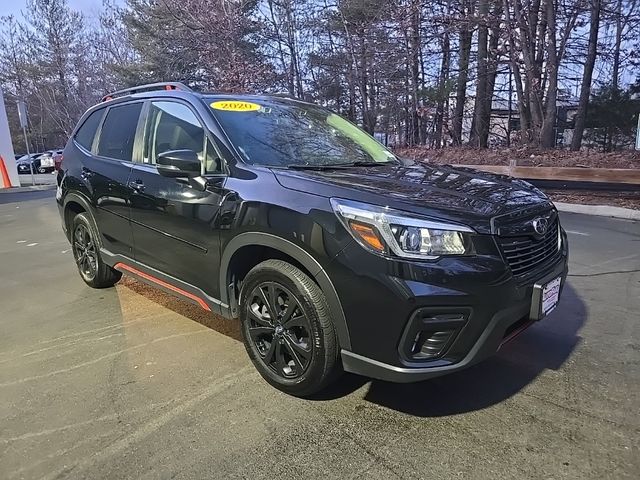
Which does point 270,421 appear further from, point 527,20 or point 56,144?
point 56,144

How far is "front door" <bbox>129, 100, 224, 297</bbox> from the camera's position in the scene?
3.15 m

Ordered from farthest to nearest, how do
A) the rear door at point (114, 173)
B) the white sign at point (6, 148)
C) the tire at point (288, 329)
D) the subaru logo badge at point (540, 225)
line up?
the white sign at point (6, 148), the rear door at point (114, 173), the subaru logo badge at point (540, 225), the tire at point (288, 329)

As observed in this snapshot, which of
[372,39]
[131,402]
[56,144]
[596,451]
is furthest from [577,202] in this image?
[56,144]

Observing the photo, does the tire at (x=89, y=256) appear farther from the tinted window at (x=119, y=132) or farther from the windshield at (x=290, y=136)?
the windshield at (x=290, y=136)

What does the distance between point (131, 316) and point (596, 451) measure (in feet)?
11.4

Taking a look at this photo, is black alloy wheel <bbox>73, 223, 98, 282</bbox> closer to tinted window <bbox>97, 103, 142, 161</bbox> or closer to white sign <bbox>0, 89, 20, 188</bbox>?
tinted window <bbox>97, 103, 142, 161</bbox>

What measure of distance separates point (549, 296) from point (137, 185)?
9.46 ft

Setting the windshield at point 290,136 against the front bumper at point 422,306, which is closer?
the front bumper at point 422,306

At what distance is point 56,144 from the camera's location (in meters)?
48.3

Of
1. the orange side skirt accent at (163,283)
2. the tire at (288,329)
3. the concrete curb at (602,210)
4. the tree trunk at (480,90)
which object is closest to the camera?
the tire at (288,329)

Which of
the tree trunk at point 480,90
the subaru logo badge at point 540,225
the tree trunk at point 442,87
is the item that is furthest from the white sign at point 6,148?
the subaru logo badge at point 540,225

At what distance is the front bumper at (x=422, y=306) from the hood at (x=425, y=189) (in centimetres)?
28

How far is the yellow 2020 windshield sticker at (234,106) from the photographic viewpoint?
3469 millimetres

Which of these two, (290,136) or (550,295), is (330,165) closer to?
(290,136)
